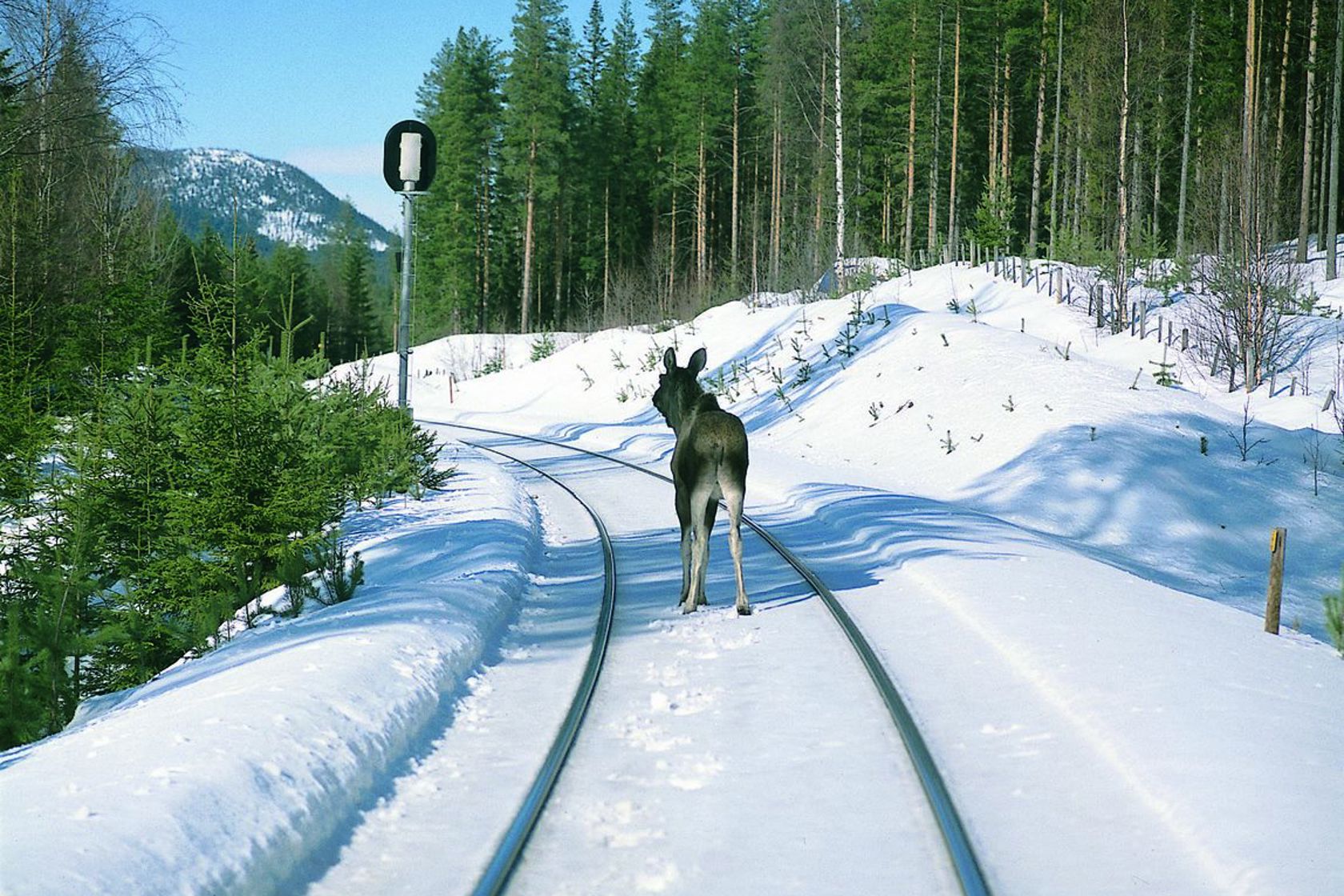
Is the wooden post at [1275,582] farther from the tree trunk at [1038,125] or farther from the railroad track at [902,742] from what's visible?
the tree trunk at [1038,125]

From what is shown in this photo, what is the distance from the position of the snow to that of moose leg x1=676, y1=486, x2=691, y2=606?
12.9 inches

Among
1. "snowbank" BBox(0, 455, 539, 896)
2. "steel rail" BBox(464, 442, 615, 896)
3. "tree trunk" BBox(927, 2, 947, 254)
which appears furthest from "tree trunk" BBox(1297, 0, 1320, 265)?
"snowbank" BBox(0, 455, 539, 896)

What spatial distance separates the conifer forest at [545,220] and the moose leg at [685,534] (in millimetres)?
3004

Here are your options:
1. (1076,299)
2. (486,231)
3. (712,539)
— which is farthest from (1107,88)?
(486,231)

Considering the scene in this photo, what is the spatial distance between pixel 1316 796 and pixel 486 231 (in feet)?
214

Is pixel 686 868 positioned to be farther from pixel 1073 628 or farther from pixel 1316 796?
pixel 1073 628

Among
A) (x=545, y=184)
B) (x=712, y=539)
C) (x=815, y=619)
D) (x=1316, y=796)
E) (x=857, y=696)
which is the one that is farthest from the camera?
(x=545, y=184)

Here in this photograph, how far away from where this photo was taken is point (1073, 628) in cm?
802

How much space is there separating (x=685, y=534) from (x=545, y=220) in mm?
63568

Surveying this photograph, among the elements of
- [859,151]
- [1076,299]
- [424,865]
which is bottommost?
[424,865]

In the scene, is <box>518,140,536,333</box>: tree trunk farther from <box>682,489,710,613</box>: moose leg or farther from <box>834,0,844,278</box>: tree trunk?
<box>682,489,710,613</box>: moose leg

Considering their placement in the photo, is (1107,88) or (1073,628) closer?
(1073,628)

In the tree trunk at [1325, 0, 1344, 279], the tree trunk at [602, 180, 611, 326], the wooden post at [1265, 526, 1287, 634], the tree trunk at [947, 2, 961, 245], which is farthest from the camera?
the tree trunk at [602, 180, 611, 326]

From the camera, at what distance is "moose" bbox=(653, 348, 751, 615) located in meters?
8.70
